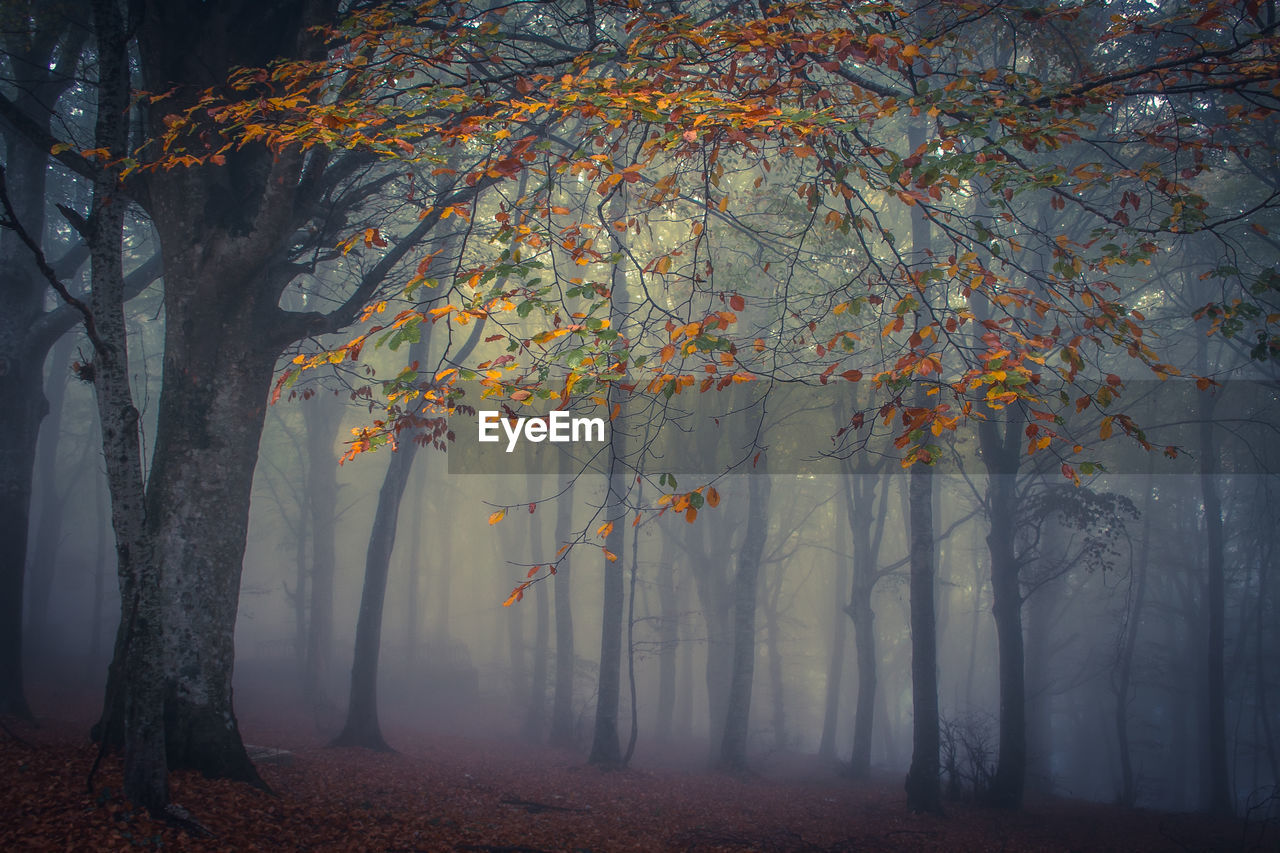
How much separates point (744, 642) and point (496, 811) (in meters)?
8.48

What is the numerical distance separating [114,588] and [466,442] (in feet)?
60.4

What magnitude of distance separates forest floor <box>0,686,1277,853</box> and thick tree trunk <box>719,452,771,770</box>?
2.44 feet

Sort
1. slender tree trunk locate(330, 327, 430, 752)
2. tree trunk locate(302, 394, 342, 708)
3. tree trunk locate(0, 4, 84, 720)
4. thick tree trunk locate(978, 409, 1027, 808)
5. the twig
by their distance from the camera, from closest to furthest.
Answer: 1. the twig
2. tree trunk locate(0, 4, 84, 720)
3. thick tree trunk locate(978, 409, 1027, 808)
4. slender tree trunk locate(330, 327, 430, 752)
5. tree trunk locate(302, 394, 342, 708)

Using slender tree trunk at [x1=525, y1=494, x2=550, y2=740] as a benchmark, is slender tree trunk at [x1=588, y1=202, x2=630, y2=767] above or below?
above

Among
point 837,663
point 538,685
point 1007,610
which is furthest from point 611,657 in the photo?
point 837,663

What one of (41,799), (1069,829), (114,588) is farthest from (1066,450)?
(114,588)

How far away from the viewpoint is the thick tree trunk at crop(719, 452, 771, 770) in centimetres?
1449

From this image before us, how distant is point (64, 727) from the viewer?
7.93m

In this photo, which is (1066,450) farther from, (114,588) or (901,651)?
(114,588)

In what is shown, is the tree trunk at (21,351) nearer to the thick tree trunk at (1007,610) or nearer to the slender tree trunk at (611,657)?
the slender tree trunk at (611,657)

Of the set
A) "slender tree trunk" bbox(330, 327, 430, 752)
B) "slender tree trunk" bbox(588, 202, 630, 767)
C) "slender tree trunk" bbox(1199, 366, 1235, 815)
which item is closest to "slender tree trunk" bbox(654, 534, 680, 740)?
"slender tree trunk" bbox(588, 202, 630, 767)

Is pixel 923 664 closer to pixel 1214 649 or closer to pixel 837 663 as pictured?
pixel 1214 649

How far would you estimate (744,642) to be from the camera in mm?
15180

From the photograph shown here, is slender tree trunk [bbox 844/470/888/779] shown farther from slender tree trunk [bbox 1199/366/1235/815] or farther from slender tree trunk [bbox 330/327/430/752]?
slender tree trunk [bbox 330/327/430/752]
